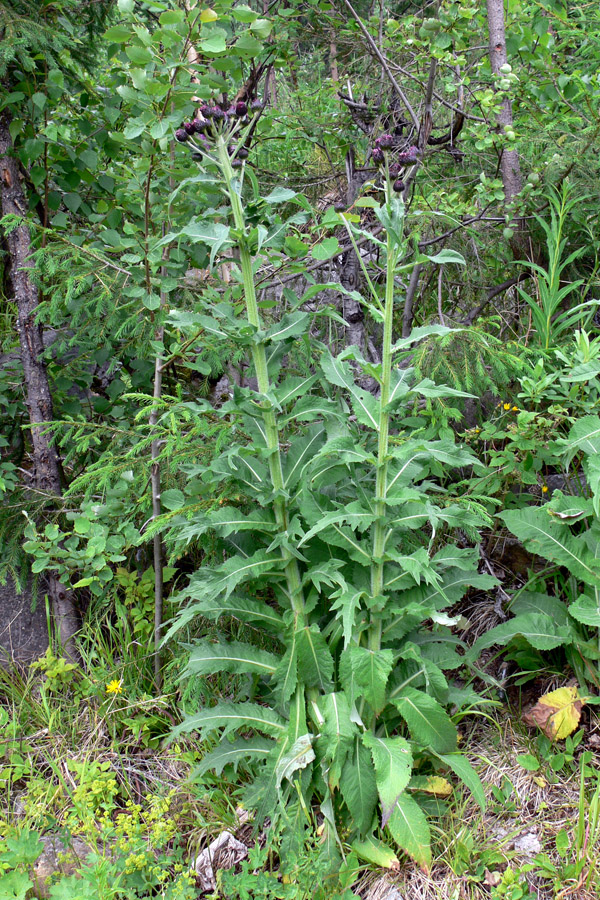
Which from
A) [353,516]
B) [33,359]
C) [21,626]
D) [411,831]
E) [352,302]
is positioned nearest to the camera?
[411,831]

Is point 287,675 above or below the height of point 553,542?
below

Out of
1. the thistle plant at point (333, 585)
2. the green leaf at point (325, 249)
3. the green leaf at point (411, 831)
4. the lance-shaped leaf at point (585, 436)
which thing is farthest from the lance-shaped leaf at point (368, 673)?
the green leaf at point (325, 249)

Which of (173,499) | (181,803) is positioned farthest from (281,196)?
(181,803)

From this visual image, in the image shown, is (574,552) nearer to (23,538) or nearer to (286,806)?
(286,806)

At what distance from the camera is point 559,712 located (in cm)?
247

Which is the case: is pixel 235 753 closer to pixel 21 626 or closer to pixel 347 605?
pixel 347 605

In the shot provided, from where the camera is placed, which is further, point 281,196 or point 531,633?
point 531,633

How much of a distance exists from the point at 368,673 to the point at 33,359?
8.30 ft

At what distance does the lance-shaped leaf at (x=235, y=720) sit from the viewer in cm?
243

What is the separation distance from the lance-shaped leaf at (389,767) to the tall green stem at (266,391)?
1.69 ft

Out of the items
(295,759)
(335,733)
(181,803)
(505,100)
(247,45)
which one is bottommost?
(181,803)

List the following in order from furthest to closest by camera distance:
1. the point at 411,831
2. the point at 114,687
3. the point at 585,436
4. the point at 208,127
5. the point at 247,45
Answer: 1. the point at 114,687
2. the point at 585,436
3. the point at 247,45
4. the point at 208,127
5. the point at 411,831

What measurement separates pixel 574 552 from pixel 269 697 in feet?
4.61

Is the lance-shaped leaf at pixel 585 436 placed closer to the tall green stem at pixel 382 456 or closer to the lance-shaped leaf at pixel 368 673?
the tall green stem at pixel 382 456
